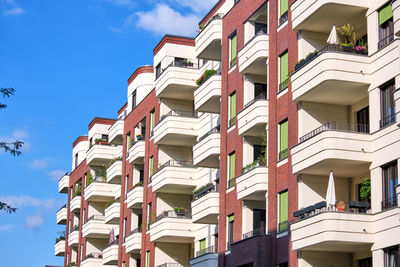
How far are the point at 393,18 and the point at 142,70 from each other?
35.4 m

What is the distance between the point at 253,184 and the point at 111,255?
91.1 feet

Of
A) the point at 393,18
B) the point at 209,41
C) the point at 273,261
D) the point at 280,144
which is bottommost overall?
the point at 273,261

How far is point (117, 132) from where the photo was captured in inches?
2675

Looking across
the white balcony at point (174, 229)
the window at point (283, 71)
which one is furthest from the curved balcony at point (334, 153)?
the white balcony at point (174, 229)

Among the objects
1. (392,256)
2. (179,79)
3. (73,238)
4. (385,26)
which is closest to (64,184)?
(73,238)

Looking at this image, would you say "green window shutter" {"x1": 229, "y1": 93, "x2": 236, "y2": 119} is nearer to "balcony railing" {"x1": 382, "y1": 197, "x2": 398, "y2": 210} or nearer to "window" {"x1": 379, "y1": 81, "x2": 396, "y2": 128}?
"window" {"x1": 379, "y1": 81, "x2": 396, "y2": 128}

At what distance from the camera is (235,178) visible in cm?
4372

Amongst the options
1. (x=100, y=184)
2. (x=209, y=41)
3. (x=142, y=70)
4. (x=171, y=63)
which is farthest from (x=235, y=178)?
(x=100, y=184)

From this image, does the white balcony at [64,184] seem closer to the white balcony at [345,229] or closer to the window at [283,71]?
the window at [283,71]

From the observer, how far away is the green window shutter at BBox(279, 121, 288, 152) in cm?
3862

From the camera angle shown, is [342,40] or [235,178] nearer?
[342,40]

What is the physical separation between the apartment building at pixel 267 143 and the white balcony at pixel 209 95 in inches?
4.8

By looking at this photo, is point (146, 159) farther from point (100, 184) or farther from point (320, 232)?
point (320, 232)

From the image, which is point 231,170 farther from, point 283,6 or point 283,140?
point 283,6
